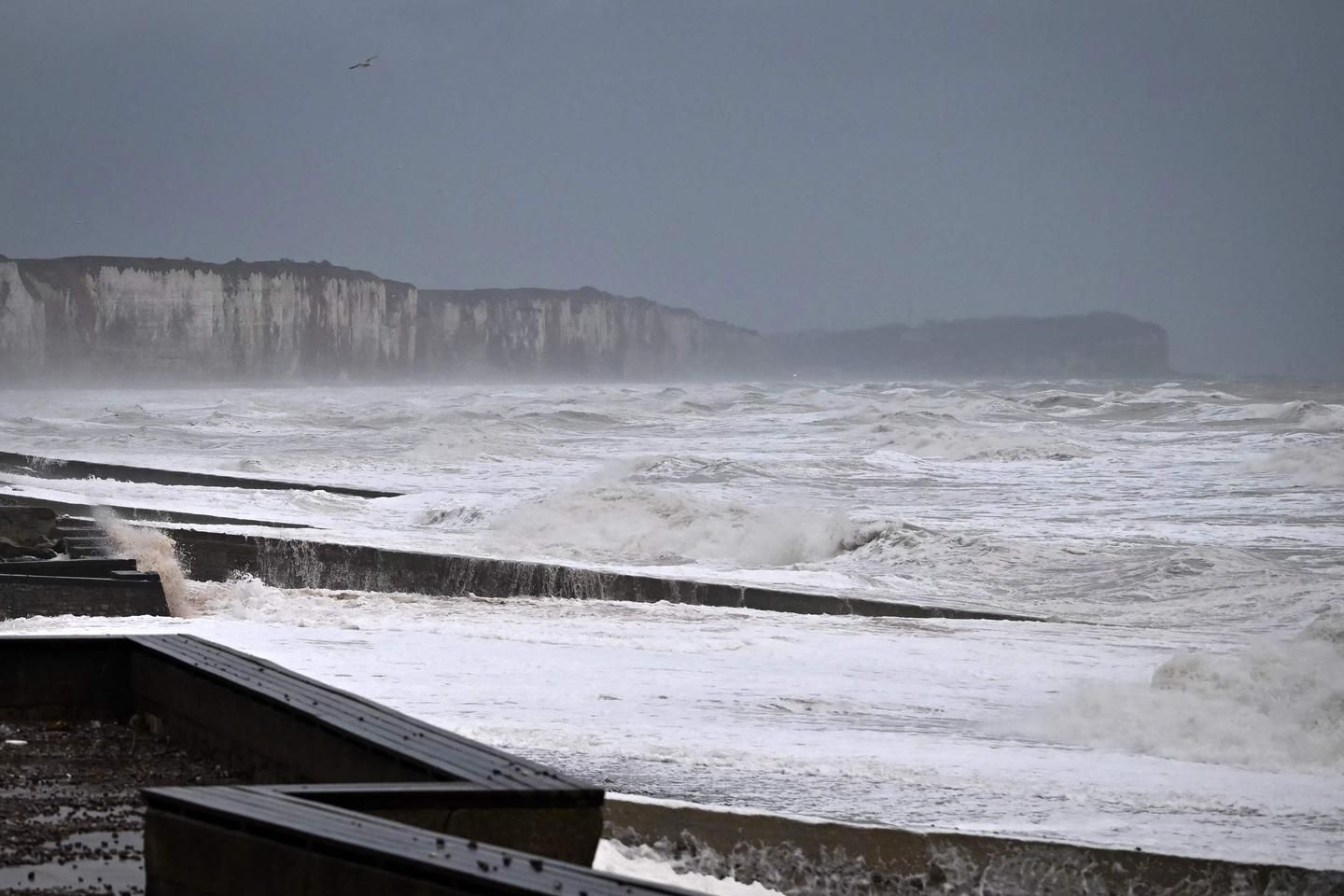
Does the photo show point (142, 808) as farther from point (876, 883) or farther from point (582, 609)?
point (582, 609)

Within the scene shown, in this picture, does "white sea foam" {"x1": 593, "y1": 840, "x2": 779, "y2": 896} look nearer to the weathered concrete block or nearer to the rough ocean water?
the rough ocean water

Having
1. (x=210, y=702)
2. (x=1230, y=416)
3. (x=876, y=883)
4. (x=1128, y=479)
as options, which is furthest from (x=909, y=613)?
(x=1230, y=416)

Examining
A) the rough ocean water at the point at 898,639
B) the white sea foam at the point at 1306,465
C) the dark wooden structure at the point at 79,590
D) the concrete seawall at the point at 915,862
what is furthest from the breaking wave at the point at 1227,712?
the white sea foam at the point at 1306,465

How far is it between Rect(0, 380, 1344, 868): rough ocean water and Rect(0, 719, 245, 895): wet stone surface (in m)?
1.77

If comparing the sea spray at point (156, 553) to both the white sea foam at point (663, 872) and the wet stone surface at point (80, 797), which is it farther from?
the white sea foam at point (663, 872)

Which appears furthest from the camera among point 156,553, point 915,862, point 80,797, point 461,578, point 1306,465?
point 1306,465

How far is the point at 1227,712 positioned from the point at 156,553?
320 inches

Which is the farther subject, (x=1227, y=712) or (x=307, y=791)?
(x=1227, y=712)

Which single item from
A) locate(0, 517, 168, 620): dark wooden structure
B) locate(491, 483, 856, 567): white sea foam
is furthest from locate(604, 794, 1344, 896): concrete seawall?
locate(491, 483, 856, 567): white sea foam

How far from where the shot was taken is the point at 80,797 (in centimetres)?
409

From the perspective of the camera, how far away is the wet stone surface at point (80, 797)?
345 centimetres

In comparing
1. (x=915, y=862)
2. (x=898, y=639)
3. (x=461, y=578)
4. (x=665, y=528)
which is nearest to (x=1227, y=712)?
(x=898, y=639)

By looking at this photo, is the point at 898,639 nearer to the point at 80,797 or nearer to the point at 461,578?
the point at 461,578

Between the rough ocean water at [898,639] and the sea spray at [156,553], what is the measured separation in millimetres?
66
